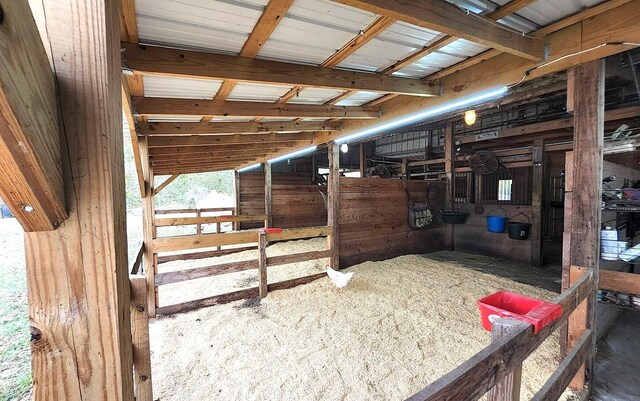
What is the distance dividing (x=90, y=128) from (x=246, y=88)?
183 cm

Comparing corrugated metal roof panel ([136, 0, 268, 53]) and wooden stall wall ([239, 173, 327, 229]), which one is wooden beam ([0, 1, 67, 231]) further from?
wooden stall wall ([239, 173, 327, 229])

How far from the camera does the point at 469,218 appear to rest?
5.86 meters

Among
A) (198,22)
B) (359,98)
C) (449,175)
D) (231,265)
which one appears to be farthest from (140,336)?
(449,175)

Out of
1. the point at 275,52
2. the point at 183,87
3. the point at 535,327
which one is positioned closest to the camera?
the point at 535,327

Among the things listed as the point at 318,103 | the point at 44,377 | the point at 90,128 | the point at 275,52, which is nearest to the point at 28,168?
the point at 90,128

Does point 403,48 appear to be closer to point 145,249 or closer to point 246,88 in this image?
point 246,88

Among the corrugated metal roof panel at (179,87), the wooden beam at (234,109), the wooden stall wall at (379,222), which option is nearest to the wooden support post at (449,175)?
the wooden stall wall at (379,222)

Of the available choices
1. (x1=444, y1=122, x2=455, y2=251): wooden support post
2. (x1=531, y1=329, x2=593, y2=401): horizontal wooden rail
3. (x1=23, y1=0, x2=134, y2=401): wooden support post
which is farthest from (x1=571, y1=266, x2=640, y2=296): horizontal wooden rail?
(x1=444, y1=122, x2=455, y2=251): wooden support post

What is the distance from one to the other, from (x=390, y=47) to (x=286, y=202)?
225 inches

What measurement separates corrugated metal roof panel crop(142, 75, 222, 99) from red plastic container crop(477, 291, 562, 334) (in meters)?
2.27

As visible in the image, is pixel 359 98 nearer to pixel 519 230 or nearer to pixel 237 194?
pixel 519 230

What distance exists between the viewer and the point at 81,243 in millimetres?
477

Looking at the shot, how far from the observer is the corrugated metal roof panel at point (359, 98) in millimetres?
2553

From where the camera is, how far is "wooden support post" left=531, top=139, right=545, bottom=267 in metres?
4.86
